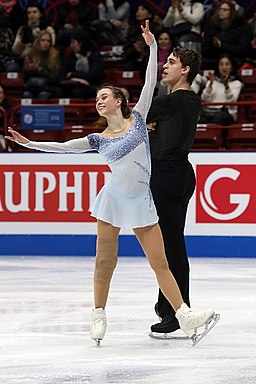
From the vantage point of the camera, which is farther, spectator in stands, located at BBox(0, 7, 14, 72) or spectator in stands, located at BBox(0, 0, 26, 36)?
spectator in stands, located at BBox(0, 0, 26, 36)

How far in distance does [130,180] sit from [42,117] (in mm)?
6052

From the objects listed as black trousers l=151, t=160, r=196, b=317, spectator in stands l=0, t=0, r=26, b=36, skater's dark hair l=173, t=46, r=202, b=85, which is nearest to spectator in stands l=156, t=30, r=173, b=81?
spectator in stands l=0, t=0, r=26, b=36

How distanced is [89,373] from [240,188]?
6.17 meters

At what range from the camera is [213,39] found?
41.7 feet

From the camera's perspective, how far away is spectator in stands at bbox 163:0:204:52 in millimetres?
12695

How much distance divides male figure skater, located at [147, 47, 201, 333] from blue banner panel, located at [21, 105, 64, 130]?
5644 mm

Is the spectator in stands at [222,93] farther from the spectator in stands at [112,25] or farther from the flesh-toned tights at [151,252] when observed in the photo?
the flesh-toned tights at [151,252]

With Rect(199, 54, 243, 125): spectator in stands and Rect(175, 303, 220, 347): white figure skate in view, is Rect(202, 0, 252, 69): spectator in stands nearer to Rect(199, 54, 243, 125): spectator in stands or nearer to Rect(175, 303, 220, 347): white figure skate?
Rect(199, 54, 243, 125): spectator in stands

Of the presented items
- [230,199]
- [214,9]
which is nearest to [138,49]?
[214,9]

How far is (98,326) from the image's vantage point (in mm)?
5289

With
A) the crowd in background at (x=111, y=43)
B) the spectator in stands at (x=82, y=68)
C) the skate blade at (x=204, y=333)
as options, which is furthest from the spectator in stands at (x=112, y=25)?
the skate blade at (x=204, y=333)

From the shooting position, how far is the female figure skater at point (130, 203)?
5180 mm

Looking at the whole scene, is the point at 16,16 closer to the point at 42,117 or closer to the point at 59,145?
the point at 42,117

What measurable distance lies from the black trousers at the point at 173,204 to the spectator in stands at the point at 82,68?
713cm
